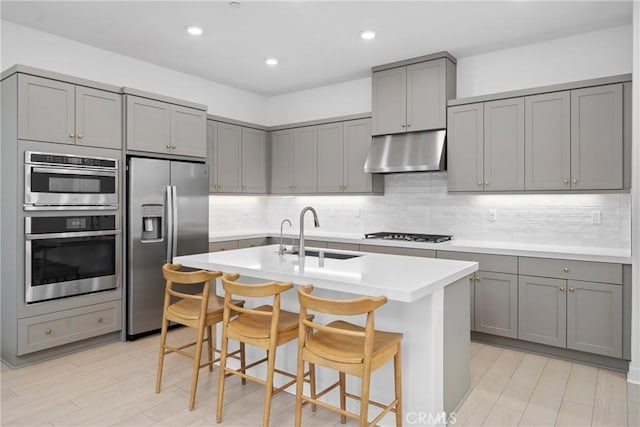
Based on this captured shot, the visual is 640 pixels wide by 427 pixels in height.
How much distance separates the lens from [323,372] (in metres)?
2.73

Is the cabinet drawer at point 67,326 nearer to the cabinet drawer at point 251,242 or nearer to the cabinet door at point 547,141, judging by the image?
the cabinet drawer at point 251,242

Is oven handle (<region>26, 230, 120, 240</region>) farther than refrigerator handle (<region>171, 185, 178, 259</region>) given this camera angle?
No

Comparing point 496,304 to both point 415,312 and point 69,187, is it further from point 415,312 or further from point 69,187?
point 69,187

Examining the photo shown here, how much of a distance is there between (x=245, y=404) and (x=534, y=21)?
3.87m

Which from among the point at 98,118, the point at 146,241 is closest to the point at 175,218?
the point at 146,241

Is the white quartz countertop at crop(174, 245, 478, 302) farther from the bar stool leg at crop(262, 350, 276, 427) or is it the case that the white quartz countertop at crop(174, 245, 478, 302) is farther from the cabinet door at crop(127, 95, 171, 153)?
the cabinet door at crop(127, 95, 171, 153)

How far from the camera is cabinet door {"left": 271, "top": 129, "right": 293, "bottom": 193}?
5730 mm

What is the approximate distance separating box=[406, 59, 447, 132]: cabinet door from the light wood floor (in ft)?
7.78

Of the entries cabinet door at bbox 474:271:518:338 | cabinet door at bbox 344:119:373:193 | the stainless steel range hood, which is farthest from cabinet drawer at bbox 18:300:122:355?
cabinet door at bbox 474:271:518:338

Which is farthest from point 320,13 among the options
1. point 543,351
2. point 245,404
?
point 543,351

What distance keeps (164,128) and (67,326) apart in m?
2.05

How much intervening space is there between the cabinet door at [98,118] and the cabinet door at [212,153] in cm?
128

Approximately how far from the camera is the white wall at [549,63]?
377 cm

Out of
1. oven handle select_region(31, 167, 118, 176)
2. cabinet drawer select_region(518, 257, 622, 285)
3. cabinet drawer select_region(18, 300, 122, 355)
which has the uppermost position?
oven handle select_region(31, 167, 118, 176)
